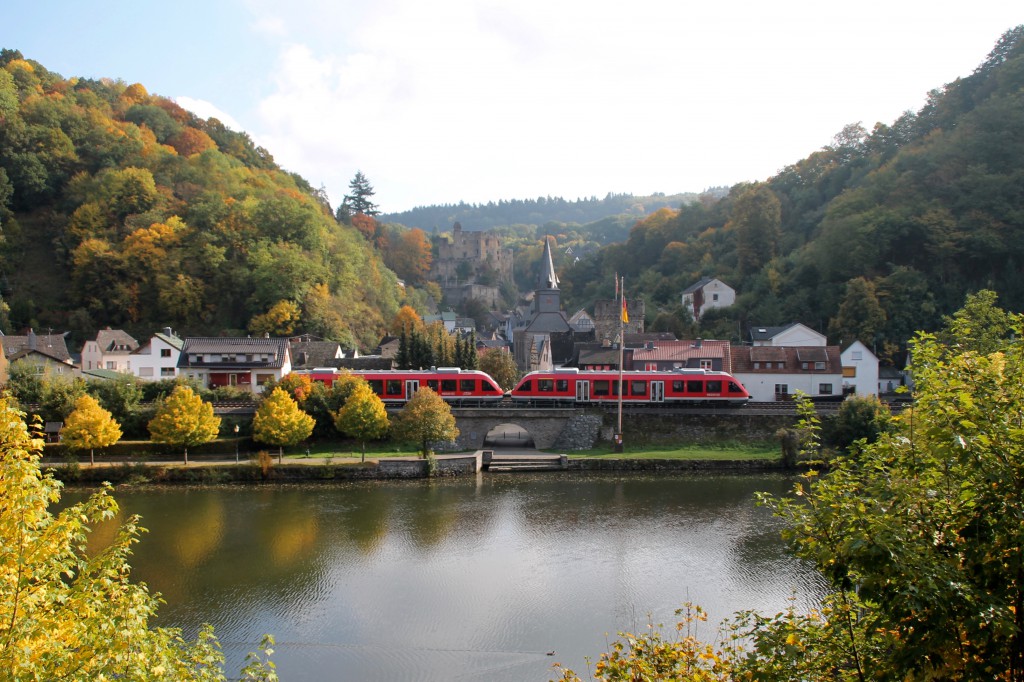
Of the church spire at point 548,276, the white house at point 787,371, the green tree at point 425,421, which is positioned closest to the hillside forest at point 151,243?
the church spire at point 548,276

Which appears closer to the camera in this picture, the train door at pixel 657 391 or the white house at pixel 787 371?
the train door at pixel 657 391

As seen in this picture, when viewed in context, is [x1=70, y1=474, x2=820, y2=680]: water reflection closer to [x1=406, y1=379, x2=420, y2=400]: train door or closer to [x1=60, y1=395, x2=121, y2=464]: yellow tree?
[x1=60, y1=395, x2=121, y2=464]: yellow tree

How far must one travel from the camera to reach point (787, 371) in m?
41.6

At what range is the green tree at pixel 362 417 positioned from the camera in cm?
3359

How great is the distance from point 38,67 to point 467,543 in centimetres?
8343

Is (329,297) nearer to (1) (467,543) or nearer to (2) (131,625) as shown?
(1) (467,543)

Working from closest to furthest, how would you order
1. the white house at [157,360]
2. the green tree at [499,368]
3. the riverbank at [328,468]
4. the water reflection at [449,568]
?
the water reflection at [449,568] < the riverbank at [328,468] < the white house at [157,360] < the green tree at [499,368]

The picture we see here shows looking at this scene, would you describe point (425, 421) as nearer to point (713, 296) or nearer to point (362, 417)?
point (362, 417)

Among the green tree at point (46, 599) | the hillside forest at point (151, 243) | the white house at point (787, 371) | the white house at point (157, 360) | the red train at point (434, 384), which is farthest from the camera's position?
the hillside forest at point (151, 243)

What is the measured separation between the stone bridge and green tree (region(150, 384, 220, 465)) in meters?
11.2

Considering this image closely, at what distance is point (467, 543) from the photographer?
22875mm

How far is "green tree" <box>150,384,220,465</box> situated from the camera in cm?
3184

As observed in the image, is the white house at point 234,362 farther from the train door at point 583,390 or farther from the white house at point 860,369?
the white house at point 860,369

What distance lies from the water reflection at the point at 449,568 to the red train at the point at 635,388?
7481 millimetres
